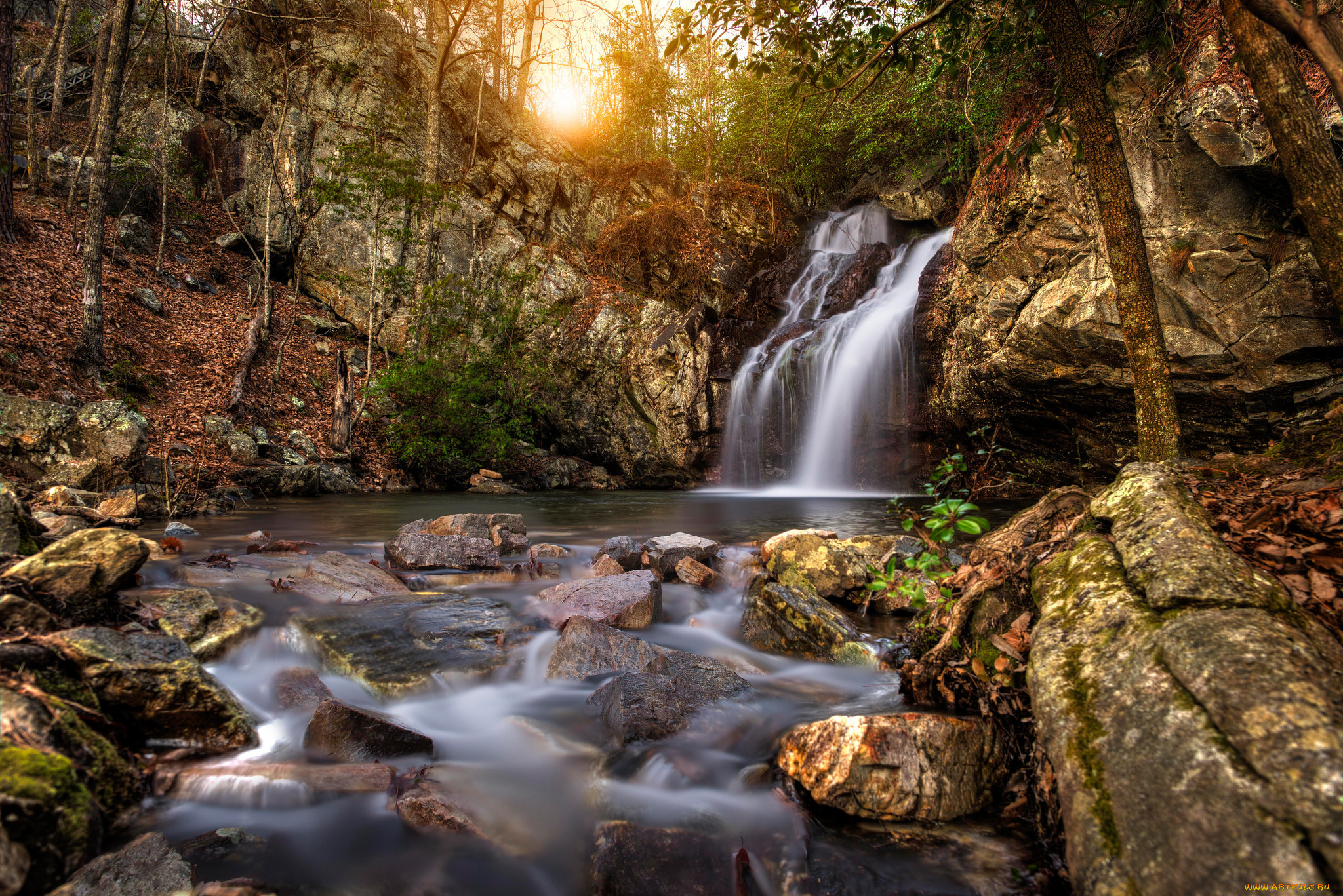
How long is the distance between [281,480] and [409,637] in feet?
30.4

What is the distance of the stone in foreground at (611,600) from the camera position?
4641 millimetres

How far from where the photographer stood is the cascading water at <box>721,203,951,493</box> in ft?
44.8

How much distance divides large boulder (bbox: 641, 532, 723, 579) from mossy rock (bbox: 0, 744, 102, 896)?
465 centimetres

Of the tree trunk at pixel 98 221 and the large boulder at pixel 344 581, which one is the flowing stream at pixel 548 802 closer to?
the large boulder at pixel 344 581

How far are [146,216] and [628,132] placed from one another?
62.3ft

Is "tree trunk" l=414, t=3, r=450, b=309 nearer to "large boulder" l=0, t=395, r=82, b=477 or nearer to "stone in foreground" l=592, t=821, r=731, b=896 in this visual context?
"large boulder" l=0, t=395, r=82, b=477

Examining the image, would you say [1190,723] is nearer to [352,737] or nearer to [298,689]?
[352,737]

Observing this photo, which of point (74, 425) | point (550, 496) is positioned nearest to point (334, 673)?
point (74, 425)

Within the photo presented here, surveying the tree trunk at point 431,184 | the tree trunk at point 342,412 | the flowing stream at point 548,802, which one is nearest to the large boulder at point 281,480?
the tree trunk at point 342,412

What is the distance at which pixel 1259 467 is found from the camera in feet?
10.5

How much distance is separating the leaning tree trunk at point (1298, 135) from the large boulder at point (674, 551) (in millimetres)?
5115

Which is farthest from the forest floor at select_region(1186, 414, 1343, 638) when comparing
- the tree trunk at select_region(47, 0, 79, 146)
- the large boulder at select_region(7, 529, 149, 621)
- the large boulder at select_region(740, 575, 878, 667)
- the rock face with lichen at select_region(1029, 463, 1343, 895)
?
the tree trunk at select_region(47, 0, 79, 146)

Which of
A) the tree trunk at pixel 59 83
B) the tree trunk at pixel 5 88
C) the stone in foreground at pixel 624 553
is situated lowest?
the stone in foreground at pixel 624 553

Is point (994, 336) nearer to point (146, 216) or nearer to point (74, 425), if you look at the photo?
point (74, 425)
